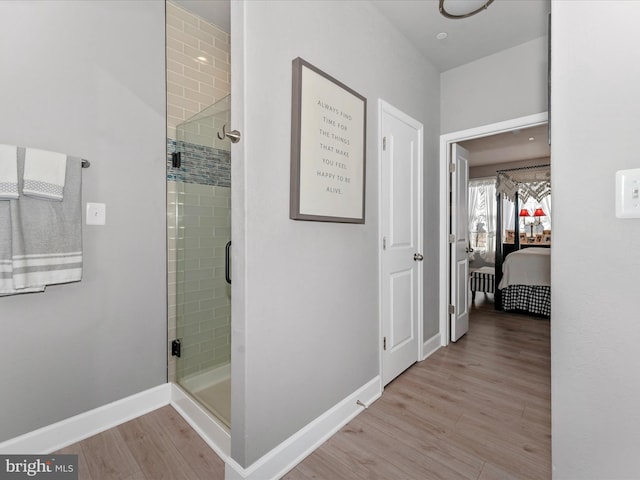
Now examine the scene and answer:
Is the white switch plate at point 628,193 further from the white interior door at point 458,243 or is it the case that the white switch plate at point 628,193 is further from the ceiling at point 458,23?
the white interior door at point 458,243

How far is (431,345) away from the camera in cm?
297

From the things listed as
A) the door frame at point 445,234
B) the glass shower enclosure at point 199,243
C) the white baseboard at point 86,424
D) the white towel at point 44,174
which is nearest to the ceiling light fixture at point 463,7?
the door frame at point 445,234

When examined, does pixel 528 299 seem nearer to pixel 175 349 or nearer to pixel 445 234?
pixel 445 234

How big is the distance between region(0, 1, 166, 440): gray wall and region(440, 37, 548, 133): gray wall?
100 inches

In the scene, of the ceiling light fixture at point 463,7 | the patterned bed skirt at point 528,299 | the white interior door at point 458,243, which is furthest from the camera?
the patterned bed skirt at point 528,299

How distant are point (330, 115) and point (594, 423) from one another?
Result: 1637mm

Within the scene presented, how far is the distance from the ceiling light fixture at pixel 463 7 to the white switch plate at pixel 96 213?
242 centimetres

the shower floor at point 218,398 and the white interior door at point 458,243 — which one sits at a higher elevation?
the white interior door at point 458,243

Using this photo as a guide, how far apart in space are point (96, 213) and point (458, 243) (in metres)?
3.15

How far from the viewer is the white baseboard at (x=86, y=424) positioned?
1555 millimetres

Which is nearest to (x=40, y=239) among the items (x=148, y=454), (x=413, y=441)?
(x=148, y=454)

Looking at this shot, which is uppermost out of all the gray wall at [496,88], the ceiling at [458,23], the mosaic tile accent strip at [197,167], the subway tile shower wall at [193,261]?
the ceiling at [458,23]

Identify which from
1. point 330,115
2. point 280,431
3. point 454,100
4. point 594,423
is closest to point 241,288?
point 280,431

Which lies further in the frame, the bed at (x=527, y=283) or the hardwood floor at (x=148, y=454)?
the bed at (x=527, y=283)
